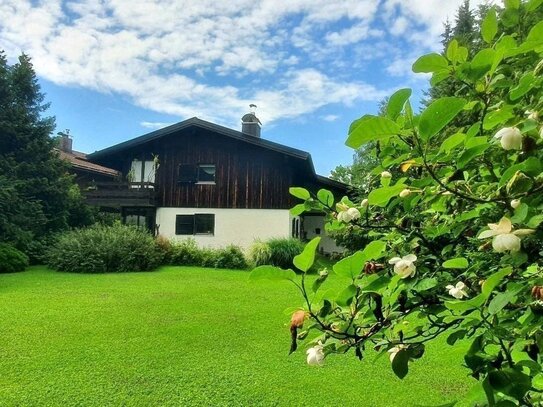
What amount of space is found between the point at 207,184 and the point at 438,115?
55.0ft

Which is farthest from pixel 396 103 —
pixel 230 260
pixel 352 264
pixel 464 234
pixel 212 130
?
pixel 212 130

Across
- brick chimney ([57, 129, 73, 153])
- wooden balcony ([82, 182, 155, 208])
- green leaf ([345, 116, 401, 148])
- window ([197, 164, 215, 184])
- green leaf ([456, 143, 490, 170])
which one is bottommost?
green leaf ([456, 143, 490, 170])

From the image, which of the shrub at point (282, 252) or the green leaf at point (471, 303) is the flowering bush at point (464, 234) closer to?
the green leaf at point (471, 303)

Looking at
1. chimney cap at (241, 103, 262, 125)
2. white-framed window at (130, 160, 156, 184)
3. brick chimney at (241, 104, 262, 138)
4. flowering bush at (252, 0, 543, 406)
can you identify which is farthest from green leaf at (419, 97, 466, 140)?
chimney cap at (241, 103, 262, 125)

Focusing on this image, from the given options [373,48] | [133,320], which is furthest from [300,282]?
[373,48]

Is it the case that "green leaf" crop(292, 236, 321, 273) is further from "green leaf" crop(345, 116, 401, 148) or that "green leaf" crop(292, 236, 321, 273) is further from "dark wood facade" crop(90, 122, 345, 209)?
"dark wood facade" crop(90, 122, 345, 209)

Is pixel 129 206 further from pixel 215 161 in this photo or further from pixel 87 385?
pixel 87 385

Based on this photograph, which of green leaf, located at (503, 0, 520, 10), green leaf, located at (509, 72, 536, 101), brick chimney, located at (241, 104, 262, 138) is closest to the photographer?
green leaf, located at (509, 72, 536, 101)

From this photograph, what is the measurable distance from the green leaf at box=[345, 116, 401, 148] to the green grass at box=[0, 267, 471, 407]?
740mm

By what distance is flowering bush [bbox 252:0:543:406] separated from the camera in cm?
73

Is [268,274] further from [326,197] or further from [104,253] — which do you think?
[104,253]

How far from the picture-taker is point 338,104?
54.6ft

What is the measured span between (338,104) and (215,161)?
6162 mm

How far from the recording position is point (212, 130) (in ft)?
54.0
